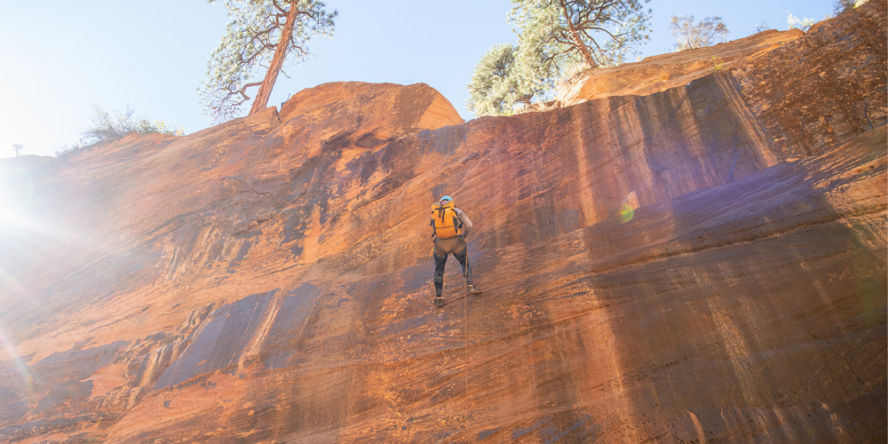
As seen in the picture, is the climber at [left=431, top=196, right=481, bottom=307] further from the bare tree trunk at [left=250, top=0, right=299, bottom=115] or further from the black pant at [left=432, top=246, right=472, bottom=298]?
the bare tree trunk at [left=250, top=0, right=299, bottom=115]

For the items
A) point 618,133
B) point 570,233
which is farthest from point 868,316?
point 618,133

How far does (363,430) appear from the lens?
261 inches

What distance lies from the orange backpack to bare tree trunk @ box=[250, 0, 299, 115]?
537 inches

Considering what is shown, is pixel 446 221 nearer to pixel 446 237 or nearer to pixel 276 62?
pixel 446 237

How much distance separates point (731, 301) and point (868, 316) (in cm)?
129

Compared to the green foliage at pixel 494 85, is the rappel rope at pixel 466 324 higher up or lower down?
lower down

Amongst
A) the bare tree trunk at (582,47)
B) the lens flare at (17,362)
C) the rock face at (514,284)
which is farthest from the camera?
the bare tree trunk at (582,47)

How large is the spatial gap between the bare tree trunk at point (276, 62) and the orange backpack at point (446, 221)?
44.8ft

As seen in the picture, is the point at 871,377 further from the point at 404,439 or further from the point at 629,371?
the point at 404,439

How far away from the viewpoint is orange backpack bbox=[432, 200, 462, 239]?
25.8 ft

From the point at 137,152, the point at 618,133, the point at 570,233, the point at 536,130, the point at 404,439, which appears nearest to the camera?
the point at 404,439

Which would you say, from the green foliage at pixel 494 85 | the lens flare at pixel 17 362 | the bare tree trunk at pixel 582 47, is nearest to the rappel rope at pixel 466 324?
the lens flare at pixel 17 362

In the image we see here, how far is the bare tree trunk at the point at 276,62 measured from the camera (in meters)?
18.9

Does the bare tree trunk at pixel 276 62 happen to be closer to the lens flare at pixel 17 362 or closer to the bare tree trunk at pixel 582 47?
the lens flare at pixel 17 362
